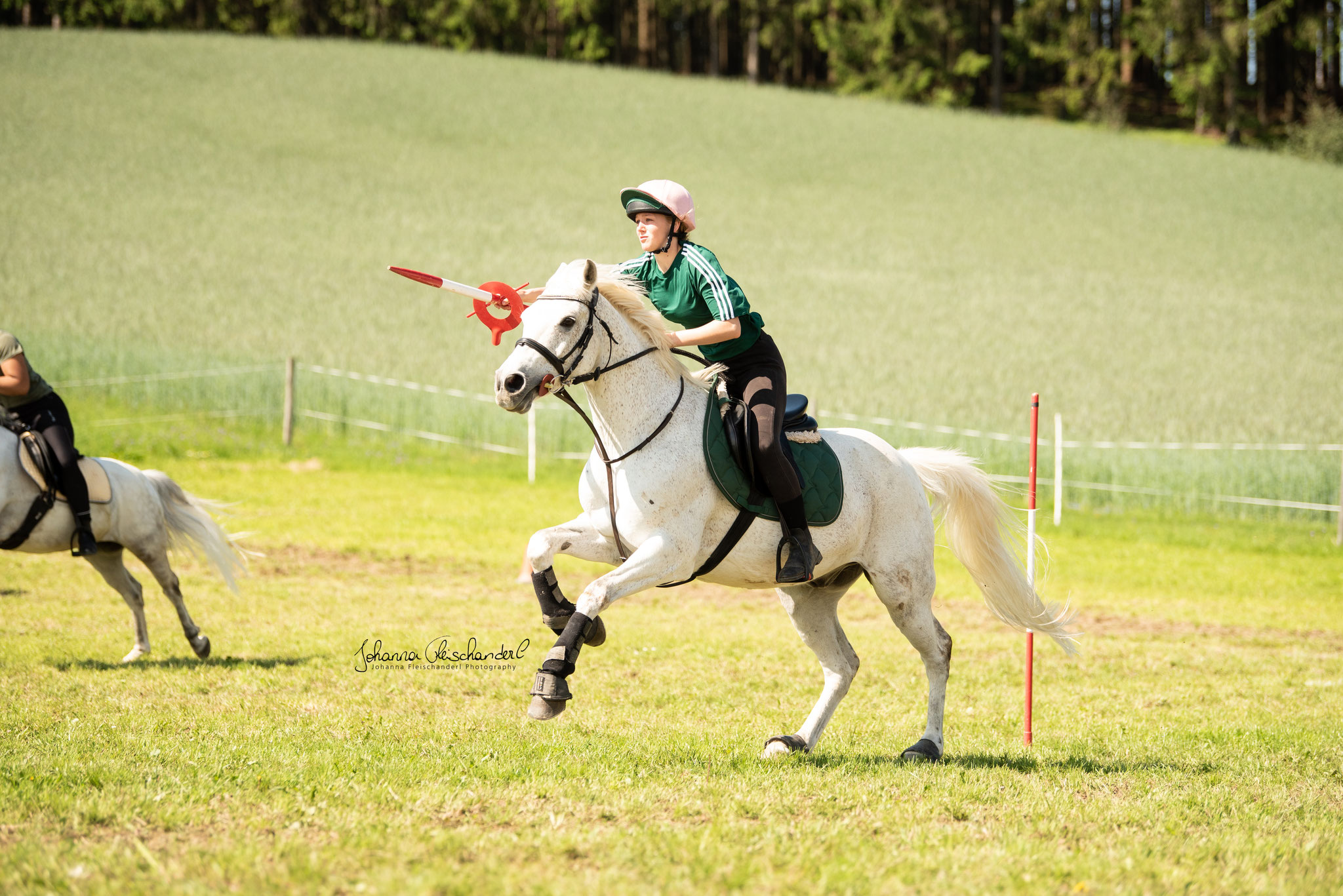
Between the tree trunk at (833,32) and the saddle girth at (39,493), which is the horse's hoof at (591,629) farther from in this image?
the tree trunk at (833,32)

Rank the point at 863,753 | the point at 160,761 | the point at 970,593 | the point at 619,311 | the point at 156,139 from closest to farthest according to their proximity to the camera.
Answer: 1. the point at 160,761
2. the point at 619,311
3. the point at 863,753
4. the point at 970,593
5. the point at 156,139

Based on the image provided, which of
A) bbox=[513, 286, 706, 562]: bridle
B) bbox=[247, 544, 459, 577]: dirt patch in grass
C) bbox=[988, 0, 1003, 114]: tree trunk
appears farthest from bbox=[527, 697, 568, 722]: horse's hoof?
bbox=[988, 0, 1003, 114]: tree trunk

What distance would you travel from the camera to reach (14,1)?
218 feet

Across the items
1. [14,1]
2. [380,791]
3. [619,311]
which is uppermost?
[14,1]

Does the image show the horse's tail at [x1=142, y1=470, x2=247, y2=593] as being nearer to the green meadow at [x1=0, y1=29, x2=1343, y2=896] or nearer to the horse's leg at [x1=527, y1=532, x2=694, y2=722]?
the green meadow at [x1=0, y1=29, x2=1343, y2=896]

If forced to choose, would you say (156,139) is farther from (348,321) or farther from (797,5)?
(797,5)

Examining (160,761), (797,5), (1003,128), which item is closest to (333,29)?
(797,5)

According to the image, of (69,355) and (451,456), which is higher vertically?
(69,355)

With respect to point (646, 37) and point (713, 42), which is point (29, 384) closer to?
point (713, 42)

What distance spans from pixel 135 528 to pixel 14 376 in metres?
1.62

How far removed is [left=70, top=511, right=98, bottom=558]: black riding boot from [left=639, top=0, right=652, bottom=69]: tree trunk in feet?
239

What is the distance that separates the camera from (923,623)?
6.62m

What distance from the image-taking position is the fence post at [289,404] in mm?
21719

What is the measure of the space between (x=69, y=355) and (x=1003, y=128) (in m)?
49.0
